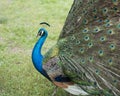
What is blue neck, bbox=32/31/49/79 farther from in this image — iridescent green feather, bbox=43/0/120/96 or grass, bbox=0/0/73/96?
grass, bbox=0/0/73/96

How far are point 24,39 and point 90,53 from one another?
2612mm

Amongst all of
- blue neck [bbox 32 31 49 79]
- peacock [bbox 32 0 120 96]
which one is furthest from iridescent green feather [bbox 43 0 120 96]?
blue neck [bbox 32 31 49 79]

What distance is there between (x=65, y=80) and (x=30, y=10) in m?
4.00

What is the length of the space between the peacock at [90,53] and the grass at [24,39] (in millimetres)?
728

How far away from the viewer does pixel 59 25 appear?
21.0 ft

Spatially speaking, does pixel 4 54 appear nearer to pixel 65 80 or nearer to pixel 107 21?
pixel 65 80

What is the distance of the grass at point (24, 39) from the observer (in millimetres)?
4273

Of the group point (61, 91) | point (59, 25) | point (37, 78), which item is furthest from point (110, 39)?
point (59, 25)

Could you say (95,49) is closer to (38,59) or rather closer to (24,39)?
(38,59)

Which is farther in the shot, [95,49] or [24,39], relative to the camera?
[24,39]

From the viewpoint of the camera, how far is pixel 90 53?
128 inches

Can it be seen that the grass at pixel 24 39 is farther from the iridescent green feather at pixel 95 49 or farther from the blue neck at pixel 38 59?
the iridescent green feather at pixel 95 49

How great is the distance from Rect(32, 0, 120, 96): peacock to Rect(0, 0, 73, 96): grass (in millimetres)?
728

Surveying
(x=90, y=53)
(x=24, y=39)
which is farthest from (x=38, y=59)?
(x=24, y=39)
